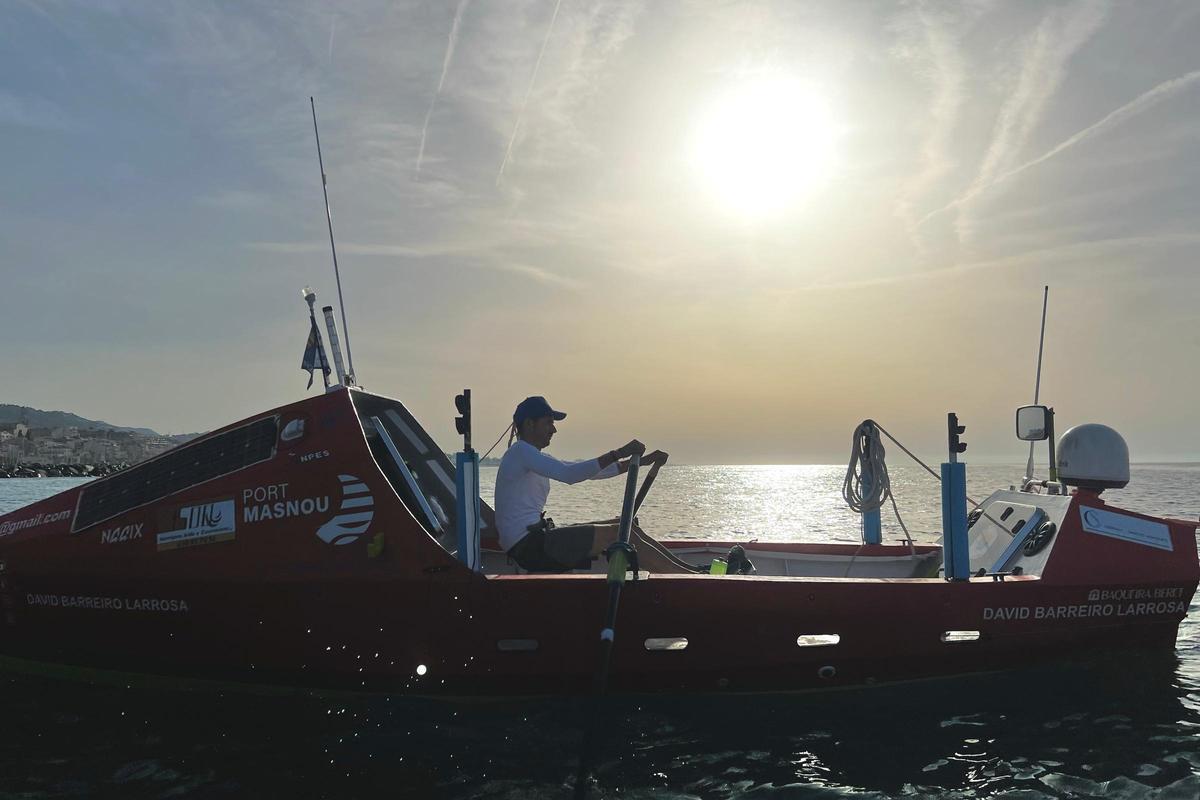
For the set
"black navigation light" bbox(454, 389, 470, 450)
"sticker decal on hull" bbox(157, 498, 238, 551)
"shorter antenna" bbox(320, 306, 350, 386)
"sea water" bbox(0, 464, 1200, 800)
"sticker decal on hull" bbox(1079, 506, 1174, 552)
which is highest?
"shorter antenna" bbox(320, 306, 350, 386)

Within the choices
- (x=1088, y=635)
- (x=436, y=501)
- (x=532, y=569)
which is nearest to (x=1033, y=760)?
(x=1088, y=635)

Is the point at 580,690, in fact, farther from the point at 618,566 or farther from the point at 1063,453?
the point at 1063,453

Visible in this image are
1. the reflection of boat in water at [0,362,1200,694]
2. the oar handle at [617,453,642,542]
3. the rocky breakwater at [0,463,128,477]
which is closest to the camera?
the oar handle at [617,453,642,542]

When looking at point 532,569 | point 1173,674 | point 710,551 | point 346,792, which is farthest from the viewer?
point 710,551

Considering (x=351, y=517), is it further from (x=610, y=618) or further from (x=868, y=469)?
(x=868, y=469)

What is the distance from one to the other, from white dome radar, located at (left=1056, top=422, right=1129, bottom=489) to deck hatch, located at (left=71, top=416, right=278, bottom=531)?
22.3ft

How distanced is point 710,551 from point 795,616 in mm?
3230

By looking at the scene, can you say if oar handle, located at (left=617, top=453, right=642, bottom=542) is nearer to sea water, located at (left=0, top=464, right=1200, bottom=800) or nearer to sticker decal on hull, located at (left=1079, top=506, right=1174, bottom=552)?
sea water, located at (left=0, top=464, right=1200, bottom=800)

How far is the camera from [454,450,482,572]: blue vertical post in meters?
5.83

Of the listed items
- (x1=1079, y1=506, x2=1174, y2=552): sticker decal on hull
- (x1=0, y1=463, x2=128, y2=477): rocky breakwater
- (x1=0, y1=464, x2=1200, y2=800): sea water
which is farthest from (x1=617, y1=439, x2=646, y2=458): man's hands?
(x1=0, y1=463, x2=128, y2=477): rocky breakwater

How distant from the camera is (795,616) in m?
5.96

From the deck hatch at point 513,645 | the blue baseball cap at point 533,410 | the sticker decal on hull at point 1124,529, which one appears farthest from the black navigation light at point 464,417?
the sticker decal on hull at point 1124,529

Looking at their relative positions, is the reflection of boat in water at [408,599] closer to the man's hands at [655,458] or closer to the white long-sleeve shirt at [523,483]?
the white long-sleeve shirt at [523,483]

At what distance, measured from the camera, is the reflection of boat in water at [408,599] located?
231 inches
